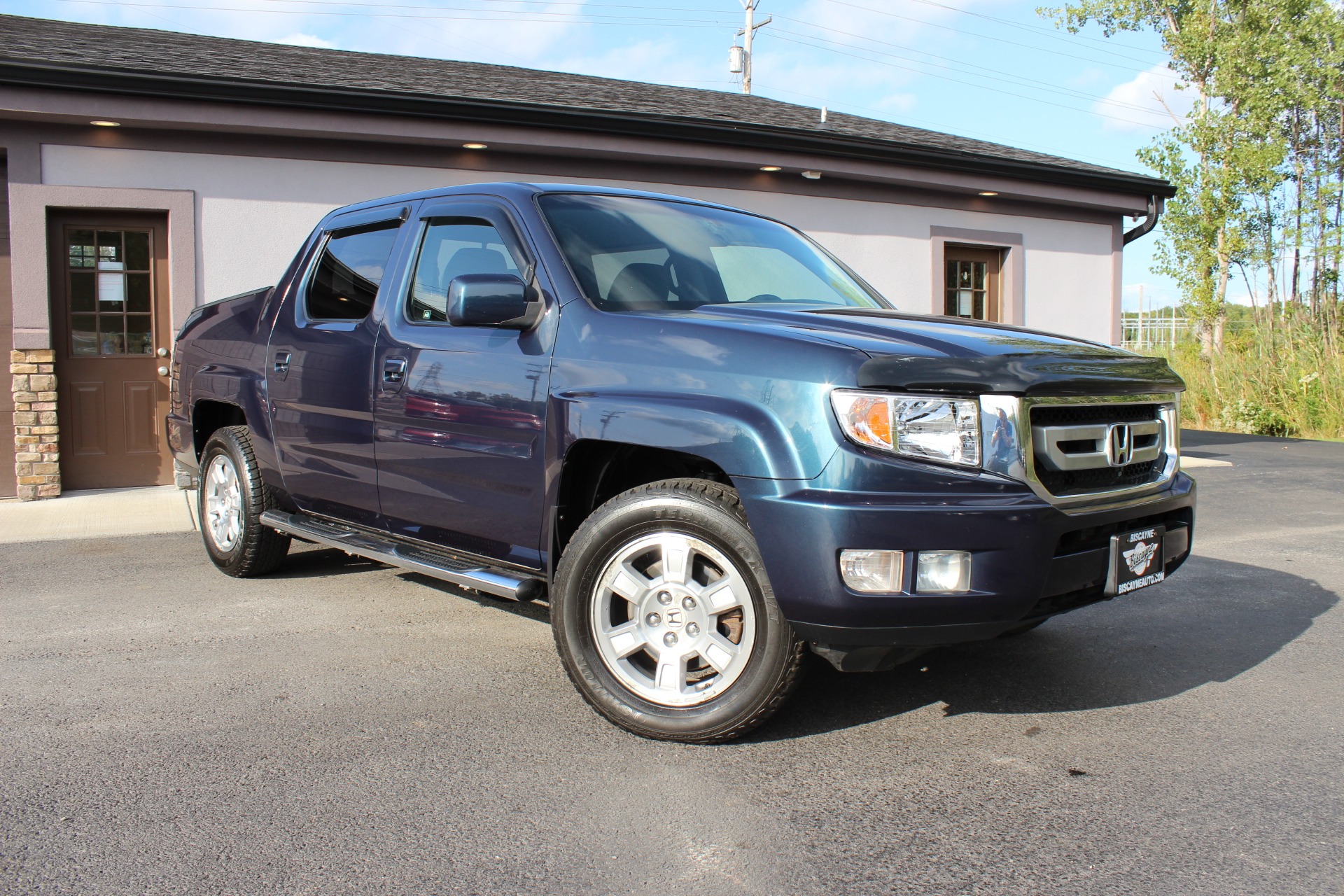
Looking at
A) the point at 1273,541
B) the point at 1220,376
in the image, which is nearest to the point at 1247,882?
the point at 1273,541

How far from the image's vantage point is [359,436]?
4371mm

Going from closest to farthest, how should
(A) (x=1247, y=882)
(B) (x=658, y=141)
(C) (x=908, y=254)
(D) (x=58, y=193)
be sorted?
(A) (x=1247, y=882) < (D) (x=58, y=193) < (B) (x=658, y=141) < (C) (x=908, y=254)

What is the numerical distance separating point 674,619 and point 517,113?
24.3ft

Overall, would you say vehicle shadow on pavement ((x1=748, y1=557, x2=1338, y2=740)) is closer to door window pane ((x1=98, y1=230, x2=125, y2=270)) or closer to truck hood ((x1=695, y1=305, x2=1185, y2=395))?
truck hood ((x1=695, y1=305, x2=1185, y2=395))

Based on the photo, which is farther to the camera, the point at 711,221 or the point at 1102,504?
the point at 711,221

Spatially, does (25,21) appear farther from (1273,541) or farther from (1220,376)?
(1220,376)

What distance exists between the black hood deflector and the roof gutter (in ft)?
24.3

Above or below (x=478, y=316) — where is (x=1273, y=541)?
below

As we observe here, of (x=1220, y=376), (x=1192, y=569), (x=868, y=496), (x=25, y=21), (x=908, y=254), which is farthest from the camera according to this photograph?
(x=1220, y=376)

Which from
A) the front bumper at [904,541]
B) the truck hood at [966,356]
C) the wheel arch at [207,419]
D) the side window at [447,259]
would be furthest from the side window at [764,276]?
the wheel arch at [207,419]

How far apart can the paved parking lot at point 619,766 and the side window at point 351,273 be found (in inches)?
56.9

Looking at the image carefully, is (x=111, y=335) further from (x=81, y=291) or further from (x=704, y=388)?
(x=704, y=388)

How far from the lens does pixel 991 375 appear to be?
9.60ft

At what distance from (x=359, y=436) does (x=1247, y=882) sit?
348 cm
